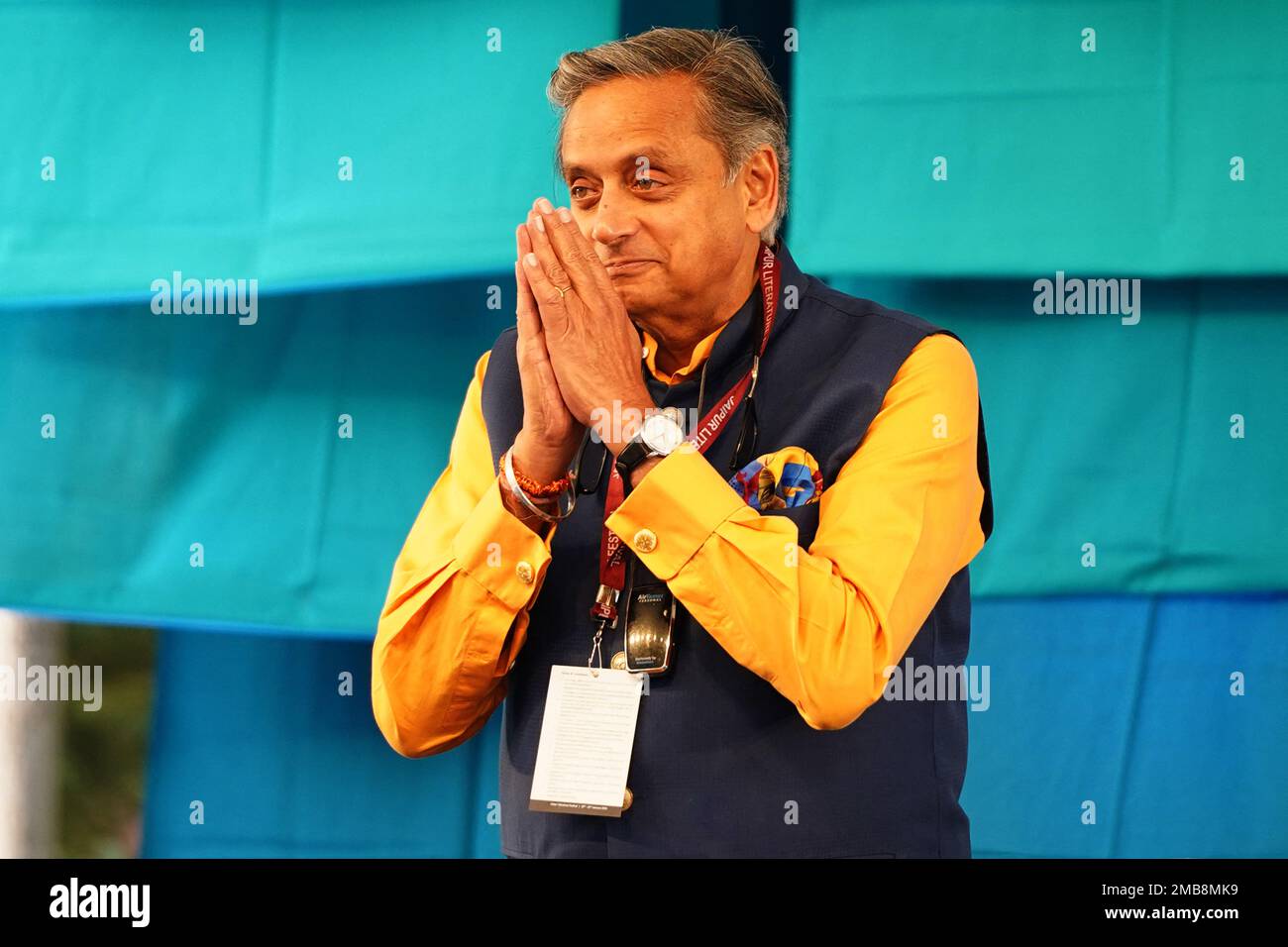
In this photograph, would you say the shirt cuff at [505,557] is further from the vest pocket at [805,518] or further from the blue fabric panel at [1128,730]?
the blue fabric panel at [1128,730]

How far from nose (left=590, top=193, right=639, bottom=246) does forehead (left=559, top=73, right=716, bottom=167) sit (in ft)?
0.16

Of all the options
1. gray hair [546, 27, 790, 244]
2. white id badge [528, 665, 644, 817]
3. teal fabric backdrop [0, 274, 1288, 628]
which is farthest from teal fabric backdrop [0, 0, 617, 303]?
white id badge [528, 665, 644, 817]

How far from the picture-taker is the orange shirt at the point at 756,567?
1.38m

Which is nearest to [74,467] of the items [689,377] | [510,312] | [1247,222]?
[510,312]

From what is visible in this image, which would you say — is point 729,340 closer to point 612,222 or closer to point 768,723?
point 612,222

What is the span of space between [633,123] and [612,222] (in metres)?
0.12

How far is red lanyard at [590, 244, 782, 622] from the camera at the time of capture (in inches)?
60.8

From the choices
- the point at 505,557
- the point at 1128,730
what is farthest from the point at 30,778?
the point at 1128,730

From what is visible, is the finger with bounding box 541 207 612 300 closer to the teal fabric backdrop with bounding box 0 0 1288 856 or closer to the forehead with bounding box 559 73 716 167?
the forehead with bounding box 559 73 716 167

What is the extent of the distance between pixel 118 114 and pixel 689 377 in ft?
4.37

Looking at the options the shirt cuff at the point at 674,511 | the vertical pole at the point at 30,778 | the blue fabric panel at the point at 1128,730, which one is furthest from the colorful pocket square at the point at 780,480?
the vertical pole at the point at 30,778

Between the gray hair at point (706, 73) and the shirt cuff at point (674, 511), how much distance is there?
17.8 inches

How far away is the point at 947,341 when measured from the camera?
1.61 m
